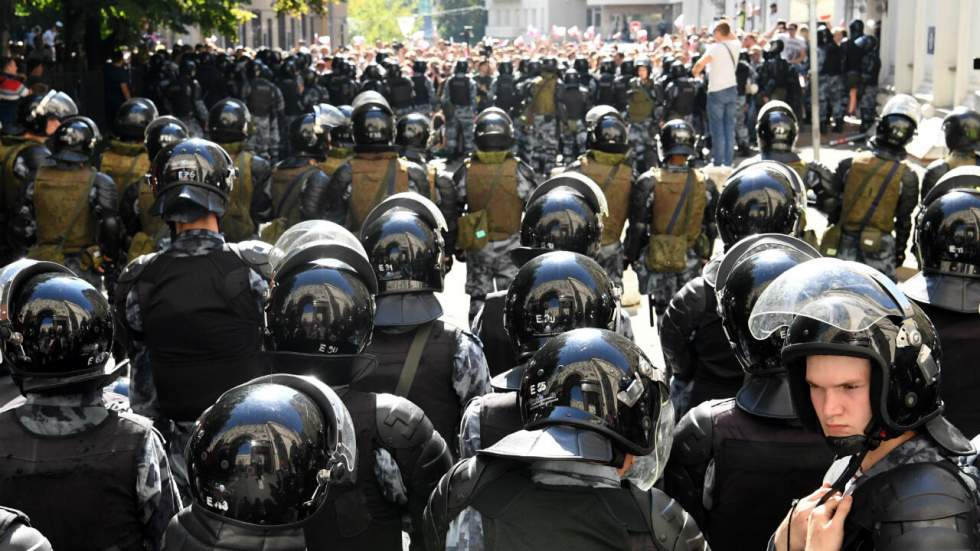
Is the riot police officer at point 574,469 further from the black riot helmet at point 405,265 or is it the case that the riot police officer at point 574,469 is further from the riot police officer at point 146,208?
the riot police officer at point 146,208

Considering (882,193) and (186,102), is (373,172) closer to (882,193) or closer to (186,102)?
(882,193)

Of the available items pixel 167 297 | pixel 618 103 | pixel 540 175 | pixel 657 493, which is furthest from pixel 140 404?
pixel 618 103

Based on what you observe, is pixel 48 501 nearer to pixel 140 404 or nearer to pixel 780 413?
pixel 140 404

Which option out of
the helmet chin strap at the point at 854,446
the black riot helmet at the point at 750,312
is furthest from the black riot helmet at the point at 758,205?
the helmet chin strap at the point at 854,446

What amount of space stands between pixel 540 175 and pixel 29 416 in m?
17.0

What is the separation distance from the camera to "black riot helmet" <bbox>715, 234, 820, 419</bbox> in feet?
12.2

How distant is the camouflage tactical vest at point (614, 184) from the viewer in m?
8.77

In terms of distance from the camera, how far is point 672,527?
277 cm

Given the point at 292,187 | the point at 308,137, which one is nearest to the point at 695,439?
the point at 292,187

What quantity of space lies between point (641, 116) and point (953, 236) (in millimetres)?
14953

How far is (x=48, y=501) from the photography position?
3637 mm

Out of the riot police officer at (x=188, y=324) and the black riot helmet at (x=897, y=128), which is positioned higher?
the black riot helmet at (x=897, y=128)

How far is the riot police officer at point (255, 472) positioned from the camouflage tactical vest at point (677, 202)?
18.3ft

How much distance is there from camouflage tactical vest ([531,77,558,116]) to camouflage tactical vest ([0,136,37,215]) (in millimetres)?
11864
